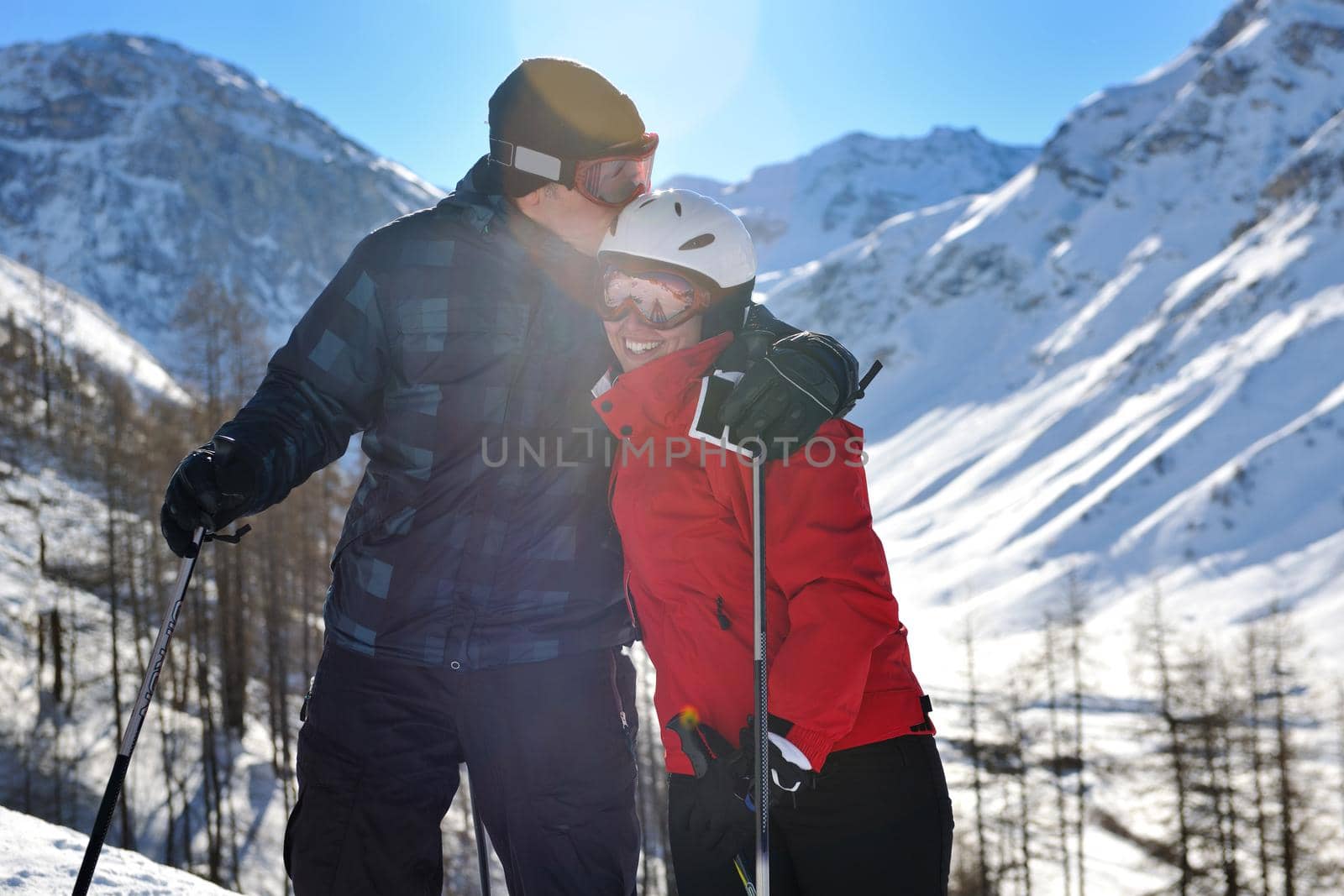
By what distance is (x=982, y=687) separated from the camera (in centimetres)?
5625

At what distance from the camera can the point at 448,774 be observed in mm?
2914

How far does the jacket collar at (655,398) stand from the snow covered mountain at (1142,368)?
6076 cm

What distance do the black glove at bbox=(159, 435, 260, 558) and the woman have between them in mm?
1089

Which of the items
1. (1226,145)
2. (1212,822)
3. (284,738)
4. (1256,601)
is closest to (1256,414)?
(1256,601)

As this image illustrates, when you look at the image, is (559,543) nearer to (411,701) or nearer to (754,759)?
(411,701)

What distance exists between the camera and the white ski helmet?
3145 mm

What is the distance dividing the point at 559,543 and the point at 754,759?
0.91 m

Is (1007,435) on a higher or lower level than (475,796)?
higher

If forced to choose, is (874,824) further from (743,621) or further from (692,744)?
(743,621)

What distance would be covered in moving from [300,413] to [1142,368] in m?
114

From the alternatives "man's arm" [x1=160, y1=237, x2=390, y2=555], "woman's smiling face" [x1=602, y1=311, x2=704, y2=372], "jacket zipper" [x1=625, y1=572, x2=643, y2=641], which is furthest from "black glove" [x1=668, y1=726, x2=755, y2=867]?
"man's arm" [x1=160, y1=237, x2=390, y2=555]

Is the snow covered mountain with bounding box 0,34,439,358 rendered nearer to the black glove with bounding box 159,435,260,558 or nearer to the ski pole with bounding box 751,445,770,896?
the black glove with bounding box 159,435,260,558

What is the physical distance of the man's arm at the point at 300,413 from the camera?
8.95ft

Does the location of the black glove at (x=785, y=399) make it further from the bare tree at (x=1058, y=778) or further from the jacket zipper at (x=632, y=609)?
the bare tree at (x=1058, y=778)
